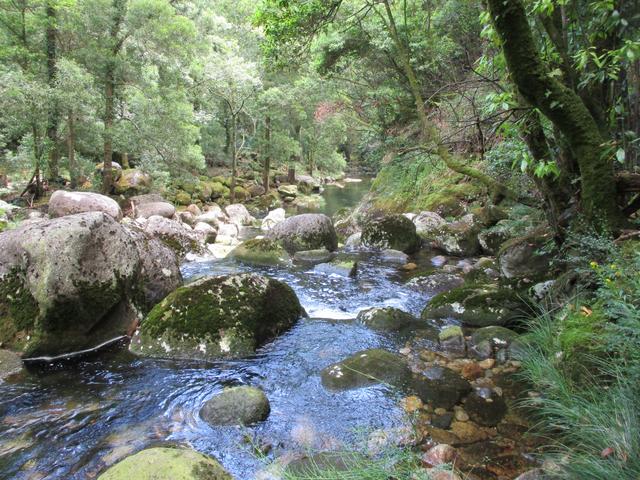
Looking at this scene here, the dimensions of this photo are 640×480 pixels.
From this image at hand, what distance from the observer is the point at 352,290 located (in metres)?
7.68

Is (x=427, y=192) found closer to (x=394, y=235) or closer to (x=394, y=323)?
(x=394, y=235)

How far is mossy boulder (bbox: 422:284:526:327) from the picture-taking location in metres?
5.42

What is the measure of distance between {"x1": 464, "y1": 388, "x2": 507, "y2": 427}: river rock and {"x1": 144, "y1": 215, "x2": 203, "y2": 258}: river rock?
7.88 metres

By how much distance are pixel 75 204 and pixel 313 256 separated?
763 cm

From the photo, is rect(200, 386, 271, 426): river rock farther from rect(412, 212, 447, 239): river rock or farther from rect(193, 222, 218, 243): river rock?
rect(193, 222, 218, 243): river rock

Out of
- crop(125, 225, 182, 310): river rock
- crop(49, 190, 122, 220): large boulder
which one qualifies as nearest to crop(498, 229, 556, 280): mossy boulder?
crop(125, 225, 182, 310): river rock

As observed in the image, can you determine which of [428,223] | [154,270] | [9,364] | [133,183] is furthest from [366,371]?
[133,183]

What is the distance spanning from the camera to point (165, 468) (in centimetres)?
238

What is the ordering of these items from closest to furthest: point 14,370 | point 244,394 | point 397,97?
point 244,394 < point 14,370 < point 397,97

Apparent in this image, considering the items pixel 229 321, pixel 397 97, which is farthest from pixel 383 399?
pixel 397 97

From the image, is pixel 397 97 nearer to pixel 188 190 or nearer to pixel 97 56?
pixel 97 56

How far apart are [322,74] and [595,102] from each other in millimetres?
12164

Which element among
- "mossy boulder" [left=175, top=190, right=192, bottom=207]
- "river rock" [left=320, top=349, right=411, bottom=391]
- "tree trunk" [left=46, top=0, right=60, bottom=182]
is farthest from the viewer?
"mossy boulder" [left=175, top=190, right=192, bottom=207]

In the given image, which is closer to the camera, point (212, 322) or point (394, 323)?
point (212, 322)
